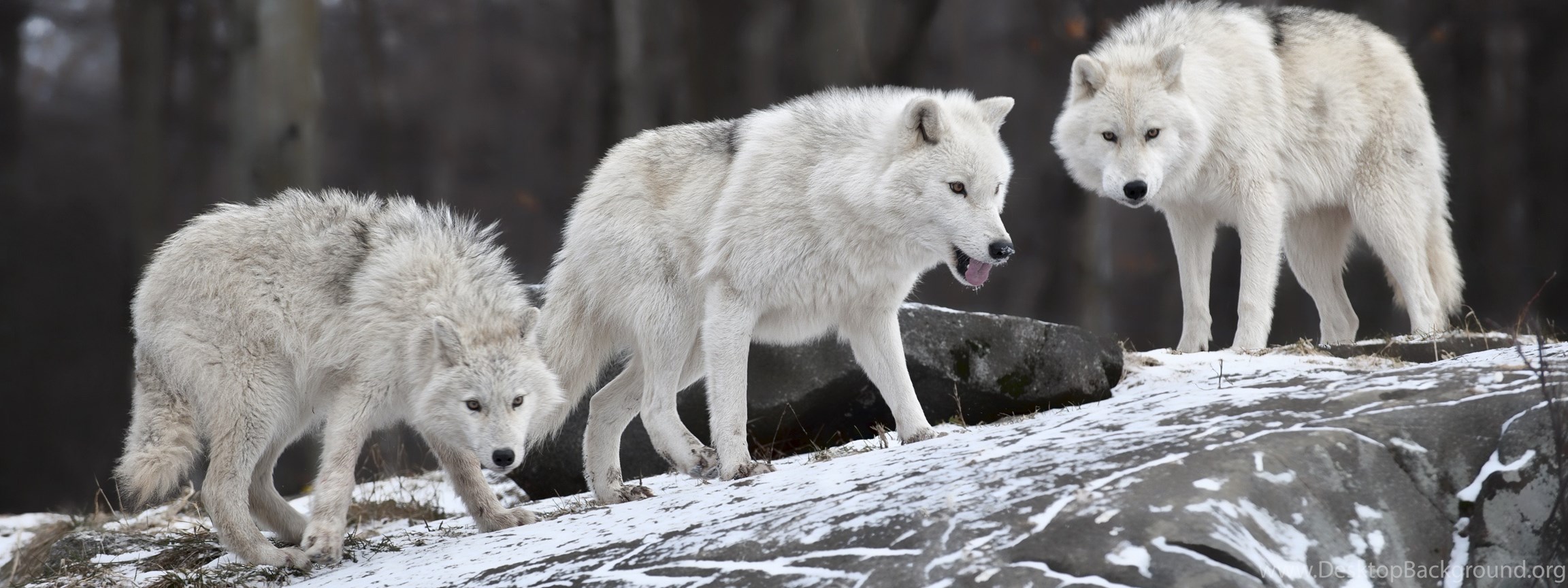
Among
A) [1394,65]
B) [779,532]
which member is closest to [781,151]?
[779,532]

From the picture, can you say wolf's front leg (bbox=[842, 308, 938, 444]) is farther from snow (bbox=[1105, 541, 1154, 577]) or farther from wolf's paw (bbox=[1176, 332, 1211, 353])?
wolf's paw (bbox=[1176, 332, 1211, 353])

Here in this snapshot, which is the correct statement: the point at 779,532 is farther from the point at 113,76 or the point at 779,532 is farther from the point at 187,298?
the point at 113,76

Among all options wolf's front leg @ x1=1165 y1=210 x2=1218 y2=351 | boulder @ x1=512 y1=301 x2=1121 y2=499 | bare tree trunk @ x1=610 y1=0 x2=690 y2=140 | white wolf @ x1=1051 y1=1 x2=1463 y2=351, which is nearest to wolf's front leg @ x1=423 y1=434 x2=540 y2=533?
boulder @ x1=512 y1=301 x2=1121 y2=499

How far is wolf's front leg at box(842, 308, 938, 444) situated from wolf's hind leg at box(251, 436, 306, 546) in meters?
2.48

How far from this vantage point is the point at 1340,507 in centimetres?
332

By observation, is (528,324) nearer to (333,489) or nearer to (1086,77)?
(333,489)

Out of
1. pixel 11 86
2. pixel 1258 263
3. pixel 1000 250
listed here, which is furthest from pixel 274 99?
pixel 1258 263

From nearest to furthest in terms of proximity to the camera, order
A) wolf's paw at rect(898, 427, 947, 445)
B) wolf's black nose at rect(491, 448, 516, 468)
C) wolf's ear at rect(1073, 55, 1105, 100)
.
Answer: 1. wolf's black nose at rect(491, 448, 516, 468)
2. wolf's paw at rect(898, 427, 947, 445)
3. wolf's ear at rect(1073, 55, 1105, 100)

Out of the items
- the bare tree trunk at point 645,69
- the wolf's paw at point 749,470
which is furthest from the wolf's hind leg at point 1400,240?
the bare tree trunk at point 645,69

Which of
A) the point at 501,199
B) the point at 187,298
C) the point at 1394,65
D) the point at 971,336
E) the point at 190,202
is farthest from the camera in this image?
the point at 501,199

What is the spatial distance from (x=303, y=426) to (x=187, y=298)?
712mm

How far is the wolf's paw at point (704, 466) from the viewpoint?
17.0 feet

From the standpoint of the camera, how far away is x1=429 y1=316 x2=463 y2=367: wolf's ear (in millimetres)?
4711

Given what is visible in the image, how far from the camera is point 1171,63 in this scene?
6.79m
